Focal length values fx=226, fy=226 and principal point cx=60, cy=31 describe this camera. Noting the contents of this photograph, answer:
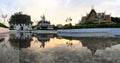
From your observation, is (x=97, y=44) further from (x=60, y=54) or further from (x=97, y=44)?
(x=60, y=54)

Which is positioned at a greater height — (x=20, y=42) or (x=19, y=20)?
(x=19, y=20)

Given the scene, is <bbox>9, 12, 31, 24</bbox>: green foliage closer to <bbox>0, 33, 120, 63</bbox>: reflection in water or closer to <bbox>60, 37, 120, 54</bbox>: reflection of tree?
<bbox>60, 37, 120, 54</bbox>: reflection of tree

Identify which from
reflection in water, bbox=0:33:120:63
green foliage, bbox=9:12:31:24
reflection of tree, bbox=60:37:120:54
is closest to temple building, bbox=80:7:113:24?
green foliage, bbox=9:12:31:24

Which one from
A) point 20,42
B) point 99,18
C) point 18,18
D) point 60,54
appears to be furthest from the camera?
point 18,18

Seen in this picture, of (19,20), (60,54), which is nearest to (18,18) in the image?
(19,20)

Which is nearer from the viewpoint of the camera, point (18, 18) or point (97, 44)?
point (97, 44)

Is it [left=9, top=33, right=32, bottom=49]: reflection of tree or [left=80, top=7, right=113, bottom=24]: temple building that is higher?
[left=80, top=7, right=113, bottom=24]: temple building

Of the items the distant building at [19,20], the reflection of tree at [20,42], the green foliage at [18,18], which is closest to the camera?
the reflection of tree at [20,42]

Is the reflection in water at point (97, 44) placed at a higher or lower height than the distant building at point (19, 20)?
lower

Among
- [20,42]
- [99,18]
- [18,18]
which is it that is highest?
[18,18]

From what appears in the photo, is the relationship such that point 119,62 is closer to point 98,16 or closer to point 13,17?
point 98,16

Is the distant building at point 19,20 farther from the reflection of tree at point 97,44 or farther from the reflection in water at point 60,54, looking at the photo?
the reflection in water at point 60,54

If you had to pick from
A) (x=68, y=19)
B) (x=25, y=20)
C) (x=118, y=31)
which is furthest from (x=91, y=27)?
(x=25, y=20)

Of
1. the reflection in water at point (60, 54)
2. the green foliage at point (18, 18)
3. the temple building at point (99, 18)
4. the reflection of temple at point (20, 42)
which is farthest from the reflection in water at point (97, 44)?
the green foliage at point (18, 18)
